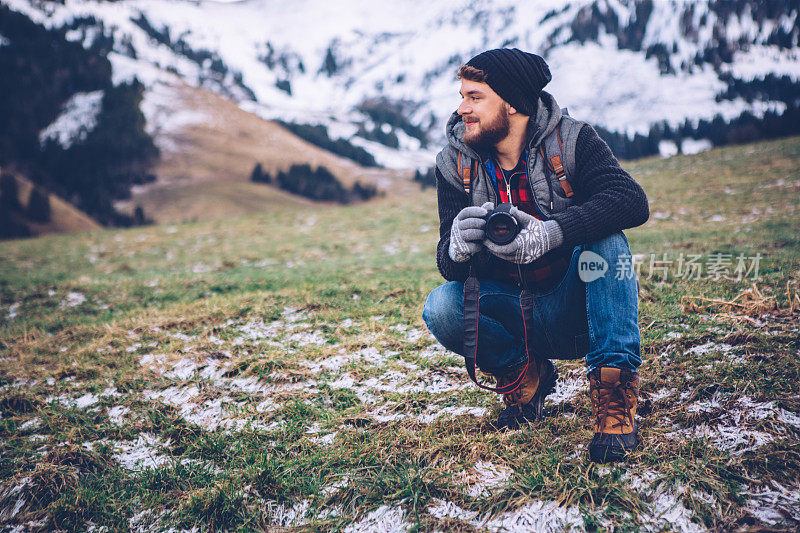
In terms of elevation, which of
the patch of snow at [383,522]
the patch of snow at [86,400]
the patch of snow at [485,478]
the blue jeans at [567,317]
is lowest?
the patch of snow at [86,400]

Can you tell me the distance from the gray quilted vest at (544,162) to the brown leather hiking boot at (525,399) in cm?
105

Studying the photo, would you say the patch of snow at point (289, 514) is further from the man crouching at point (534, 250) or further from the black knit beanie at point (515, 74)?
the black knit beanie at point (515, 74)

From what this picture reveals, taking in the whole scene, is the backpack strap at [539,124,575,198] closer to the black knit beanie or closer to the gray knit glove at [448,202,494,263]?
the black knit beanie

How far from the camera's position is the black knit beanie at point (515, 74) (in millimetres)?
2766

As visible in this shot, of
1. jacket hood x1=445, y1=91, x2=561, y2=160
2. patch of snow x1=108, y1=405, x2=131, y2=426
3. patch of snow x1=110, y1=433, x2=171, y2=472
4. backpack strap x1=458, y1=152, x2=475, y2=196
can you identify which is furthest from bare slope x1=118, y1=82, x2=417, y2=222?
backpack strap x1=458, y1=152, x2=475, y2=196

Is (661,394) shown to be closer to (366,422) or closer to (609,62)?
(366,422)

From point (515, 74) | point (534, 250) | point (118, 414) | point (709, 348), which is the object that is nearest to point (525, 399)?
point (534, 250)

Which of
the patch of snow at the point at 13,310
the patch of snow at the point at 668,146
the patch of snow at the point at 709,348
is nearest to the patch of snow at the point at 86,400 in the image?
the patch of snow at the point at 13,310

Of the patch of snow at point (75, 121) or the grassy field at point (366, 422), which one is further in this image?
the patch of snow at point (75, 121)

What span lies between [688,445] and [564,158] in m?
1.74

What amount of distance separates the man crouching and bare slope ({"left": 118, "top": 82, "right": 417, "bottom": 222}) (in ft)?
163

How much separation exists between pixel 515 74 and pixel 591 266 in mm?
1277

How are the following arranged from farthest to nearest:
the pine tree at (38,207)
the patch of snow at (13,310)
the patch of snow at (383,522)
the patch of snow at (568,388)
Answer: the pine tree at (38,207) < the patch of snow at (13,310) < the patch of snow at (568,388) < the patch of snow at (383,522)

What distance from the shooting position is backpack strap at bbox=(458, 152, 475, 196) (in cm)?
286
